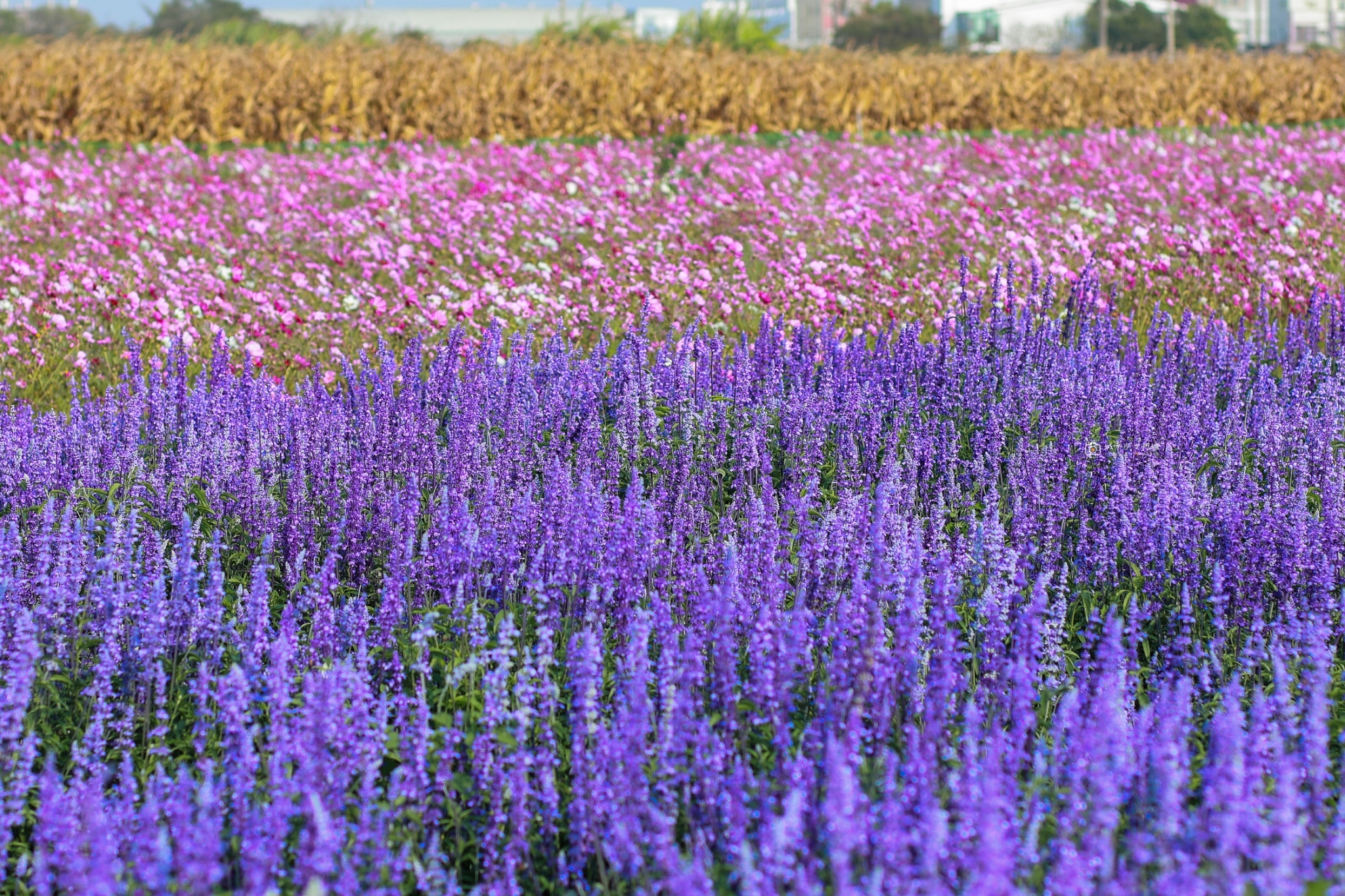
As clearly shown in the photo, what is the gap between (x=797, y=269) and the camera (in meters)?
10.9

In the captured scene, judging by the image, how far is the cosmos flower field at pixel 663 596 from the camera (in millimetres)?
2801

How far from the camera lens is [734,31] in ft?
99.7

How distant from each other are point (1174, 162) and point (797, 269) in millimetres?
7149

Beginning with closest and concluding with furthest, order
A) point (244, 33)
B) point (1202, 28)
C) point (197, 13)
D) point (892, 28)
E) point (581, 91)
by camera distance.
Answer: point (581, 91)
point (244, 33)
point (197, 13)
point (892, 28)
point (1202, 28)

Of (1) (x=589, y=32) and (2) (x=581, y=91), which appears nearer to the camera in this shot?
(2) (x=581, y=91)

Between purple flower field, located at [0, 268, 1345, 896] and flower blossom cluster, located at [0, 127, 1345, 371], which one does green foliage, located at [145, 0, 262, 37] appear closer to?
flower blossom cluster, located at [0, 127, 1345, 371]

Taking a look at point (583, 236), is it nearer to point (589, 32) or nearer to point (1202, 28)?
point (589, 32)

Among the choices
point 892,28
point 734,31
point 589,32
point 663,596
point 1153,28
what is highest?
point 892,28

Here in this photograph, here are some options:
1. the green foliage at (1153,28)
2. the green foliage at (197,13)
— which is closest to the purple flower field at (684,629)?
the green foliage at (197,13)

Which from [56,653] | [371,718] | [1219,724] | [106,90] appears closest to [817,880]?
[1219,724]

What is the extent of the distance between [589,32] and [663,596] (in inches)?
950

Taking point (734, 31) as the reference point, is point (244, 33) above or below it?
above

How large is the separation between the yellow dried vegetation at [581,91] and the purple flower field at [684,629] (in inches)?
460

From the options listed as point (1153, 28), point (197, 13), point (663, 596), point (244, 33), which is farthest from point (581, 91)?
point (1153, 28)
